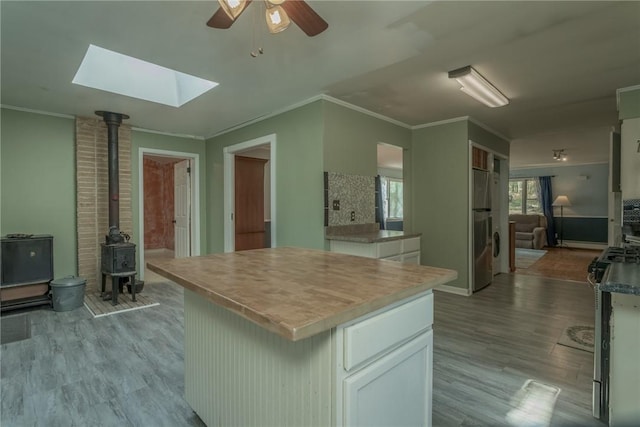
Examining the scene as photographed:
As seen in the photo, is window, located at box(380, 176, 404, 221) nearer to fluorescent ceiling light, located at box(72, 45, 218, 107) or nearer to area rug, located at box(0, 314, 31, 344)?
fluorescent ceiling light, located at box(72, 45, 218, 107)

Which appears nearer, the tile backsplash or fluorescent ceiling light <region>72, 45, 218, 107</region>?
fluorescent ceiling light <region>72, 45, 218, 107</region>

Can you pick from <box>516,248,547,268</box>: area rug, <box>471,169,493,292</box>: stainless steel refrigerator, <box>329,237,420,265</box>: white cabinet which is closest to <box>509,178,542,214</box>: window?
<box>516,248,547,268</box>: area rug

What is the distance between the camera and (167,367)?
2.29 m

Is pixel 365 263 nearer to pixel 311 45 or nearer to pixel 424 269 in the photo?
pixel 424 269

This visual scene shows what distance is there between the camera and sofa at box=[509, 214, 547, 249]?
331 inches

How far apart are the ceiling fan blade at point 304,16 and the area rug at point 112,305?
3495 millimetres

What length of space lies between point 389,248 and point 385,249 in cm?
8

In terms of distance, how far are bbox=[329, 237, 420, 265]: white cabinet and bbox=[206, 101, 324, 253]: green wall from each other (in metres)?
0.24

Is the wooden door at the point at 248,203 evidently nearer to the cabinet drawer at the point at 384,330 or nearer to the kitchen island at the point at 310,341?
the kitchen island at the point at 310,341

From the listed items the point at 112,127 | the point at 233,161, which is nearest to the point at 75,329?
the point at 112,127

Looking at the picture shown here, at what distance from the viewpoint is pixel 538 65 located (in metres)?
2.66

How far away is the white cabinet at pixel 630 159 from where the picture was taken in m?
3.09

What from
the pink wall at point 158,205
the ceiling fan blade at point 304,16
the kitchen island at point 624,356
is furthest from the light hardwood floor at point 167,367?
the pink wall at point 158,205

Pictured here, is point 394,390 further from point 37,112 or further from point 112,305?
point 37,112
